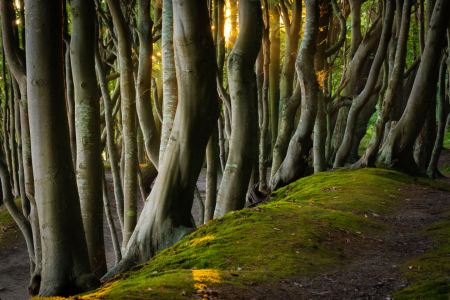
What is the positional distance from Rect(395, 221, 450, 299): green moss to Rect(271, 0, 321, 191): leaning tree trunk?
3.69 meters

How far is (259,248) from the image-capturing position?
3.47 metres

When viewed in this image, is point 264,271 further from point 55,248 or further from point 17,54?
point 17,54

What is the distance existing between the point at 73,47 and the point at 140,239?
2.67m

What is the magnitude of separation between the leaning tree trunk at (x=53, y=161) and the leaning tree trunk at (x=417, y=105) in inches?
283

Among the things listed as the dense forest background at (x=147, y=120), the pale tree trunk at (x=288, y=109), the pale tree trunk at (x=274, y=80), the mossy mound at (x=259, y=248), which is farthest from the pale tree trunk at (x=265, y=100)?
the pale tree trunk at (x=274, y=80)

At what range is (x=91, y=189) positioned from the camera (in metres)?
4.79

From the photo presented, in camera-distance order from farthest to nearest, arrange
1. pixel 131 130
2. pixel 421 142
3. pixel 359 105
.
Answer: pixel 421 142 → pixel 359 105 → pixel 131 130

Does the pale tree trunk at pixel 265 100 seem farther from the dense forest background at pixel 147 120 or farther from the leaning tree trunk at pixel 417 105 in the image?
the leaning tree trunk at pixel 417 105

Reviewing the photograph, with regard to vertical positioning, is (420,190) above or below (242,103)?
below

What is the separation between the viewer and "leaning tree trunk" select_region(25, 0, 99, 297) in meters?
3.22

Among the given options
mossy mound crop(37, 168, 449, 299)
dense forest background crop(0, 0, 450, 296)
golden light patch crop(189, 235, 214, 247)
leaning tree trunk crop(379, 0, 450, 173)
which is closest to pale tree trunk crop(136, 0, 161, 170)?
dense forest background crop(0, 0, 450, 296)

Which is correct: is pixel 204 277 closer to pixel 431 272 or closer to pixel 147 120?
pixel 431 272

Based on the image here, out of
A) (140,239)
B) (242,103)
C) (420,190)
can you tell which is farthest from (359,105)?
(140,239)

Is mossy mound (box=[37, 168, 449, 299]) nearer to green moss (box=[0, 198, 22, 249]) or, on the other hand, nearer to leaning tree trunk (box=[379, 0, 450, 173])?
leaning tree trunk (box=[379, 0, 450, 173])
